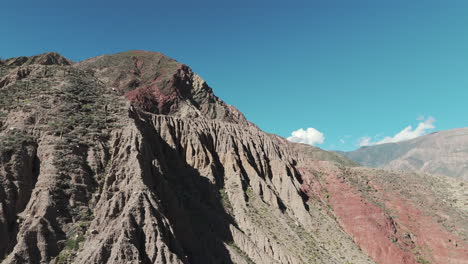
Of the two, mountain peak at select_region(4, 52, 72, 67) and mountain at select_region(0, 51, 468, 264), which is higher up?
mountain peak at select_region(4, 52, 72, 67)

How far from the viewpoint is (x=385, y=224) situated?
4784cm

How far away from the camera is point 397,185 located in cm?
6222

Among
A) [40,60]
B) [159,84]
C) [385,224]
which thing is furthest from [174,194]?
[40,60]

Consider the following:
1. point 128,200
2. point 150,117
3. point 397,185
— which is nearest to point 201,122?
point 150,117

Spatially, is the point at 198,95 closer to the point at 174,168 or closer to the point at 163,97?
the point at 163,97

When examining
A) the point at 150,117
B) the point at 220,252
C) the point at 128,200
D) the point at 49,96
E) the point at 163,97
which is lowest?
the point at 220,252

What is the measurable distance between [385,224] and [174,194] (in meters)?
35.1

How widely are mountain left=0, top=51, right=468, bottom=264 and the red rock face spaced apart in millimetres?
186

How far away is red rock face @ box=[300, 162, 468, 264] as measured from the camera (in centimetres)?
4484

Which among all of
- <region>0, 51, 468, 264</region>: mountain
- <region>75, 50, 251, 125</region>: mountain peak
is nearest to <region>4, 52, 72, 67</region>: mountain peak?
<region>75, 50, 251, 125</region>: mountain peak

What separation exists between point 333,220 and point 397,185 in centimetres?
2224

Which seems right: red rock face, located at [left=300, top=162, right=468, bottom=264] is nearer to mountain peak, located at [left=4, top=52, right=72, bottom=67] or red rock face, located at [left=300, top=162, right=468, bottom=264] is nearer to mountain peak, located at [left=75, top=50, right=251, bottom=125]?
mountain peak, located at [left=75, top=50, right=251, bottom=125]

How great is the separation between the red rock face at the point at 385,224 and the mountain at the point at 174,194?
7.3 inches

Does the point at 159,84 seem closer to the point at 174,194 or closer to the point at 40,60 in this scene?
the point at 40,60
